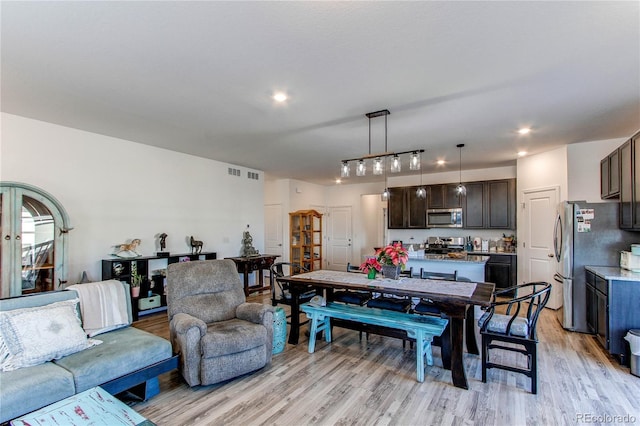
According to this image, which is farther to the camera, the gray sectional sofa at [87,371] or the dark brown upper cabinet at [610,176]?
the dark brown upper cabinet at [610,176]

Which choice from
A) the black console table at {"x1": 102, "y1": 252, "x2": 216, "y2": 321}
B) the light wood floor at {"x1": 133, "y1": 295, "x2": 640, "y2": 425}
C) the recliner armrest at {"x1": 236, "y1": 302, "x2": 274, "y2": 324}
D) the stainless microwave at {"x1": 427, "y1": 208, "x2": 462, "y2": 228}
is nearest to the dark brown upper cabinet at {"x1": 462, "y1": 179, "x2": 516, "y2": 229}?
the stainless microwave at {"x1": 427, "y1": 208, "x2": 462, "y2": 228}

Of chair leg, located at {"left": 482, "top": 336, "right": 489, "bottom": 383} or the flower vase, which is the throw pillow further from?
chair leg, located at {"left": 482, "top": 336, "right": 489, "bottom": 383}

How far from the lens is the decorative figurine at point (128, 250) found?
14.9 ft

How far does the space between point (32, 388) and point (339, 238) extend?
8.05m

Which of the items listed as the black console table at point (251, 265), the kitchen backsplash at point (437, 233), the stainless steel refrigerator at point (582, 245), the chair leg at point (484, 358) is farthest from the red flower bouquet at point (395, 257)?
the kitchen backsplash at point (437, 233)

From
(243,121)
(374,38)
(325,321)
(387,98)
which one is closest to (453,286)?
(325,321)

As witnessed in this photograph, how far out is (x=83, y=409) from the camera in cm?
177

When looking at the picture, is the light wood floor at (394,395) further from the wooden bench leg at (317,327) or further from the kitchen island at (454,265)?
the kitchen island at (454,265)

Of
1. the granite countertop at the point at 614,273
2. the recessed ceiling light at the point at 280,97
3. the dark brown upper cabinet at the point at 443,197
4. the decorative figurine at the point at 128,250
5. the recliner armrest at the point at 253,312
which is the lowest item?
the recliner armrest at the point at 253,312

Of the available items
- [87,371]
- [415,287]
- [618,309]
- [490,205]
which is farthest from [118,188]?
[490,205]

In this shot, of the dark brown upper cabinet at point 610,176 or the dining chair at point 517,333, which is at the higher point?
the dark brown upper cabinet at point 610,176

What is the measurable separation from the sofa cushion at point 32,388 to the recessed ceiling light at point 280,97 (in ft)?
8.93

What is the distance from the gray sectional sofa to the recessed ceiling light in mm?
2430

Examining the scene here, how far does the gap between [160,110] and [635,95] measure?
484cm
